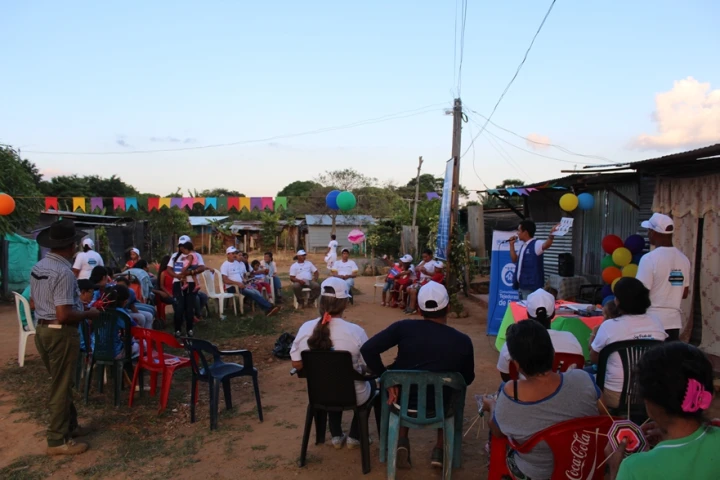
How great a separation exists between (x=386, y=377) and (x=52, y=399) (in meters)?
2.68

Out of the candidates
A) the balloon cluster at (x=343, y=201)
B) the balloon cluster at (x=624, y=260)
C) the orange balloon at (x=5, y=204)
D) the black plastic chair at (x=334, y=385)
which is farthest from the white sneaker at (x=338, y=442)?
the orange balloon at (x=5, y=204)

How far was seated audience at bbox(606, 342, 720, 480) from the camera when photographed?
1568 millimetres

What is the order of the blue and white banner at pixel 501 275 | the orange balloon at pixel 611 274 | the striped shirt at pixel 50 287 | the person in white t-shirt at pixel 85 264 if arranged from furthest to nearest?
1. the person in white t-shirt at pixel 85 264
2. the blue and white banner at pixel 501 275
3. the orange balloon at pixel 611 274
4. the striped shirt at pixel 50 287

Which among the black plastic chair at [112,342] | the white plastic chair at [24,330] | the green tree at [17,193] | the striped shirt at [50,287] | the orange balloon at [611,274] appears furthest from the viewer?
the green tree at [17,193]

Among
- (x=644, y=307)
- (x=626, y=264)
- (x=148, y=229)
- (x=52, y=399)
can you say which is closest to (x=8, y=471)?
(x=52, y=399)

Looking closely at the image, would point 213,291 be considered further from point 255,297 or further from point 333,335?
point 333,335

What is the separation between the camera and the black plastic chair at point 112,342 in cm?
505

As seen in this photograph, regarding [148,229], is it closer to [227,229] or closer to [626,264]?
[227,229]

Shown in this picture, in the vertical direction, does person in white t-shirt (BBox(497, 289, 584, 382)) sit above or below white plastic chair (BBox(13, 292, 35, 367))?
above

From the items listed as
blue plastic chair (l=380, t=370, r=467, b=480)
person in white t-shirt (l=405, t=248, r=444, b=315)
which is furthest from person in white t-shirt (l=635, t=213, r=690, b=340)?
person in white t-shirt (l=405, t=248, r=444, b=315)

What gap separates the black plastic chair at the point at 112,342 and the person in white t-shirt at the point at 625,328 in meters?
4.19

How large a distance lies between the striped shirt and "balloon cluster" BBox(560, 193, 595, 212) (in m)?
7.71

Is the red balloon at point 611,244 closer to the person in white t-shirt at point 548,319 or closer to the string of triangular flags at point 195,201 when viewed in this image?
the person in white t-shirt at point 548,319

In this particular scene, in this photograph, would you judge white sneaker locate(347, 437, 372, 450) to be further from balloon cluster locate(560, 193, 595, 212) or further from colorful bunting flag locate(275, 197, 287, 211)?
colorful bunting flag locate(275, 197, 287, 211)
